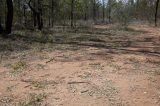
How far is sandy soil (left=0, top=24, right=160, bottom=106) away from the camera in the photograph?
7.05 m

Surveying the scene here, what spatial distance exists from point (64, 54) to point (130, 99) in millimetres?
6440

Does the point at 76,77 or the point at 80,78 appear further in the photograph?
the point at 76,77

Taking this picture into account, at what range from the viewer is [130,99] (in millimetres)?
7004

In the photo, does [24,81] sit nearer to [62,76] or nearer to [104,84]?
[62,76]

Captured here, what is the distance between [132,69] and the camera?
10.0 metres

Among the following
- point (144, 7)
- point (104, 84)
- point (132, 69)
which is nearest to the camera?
point (104, 84)

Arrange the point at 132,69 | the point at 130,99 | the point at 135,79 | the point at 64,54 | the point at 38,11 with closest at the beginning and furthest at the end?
the point at 130,99
the point at 135,79
the point at 132,69
the point at 64,54
the point at 38,11

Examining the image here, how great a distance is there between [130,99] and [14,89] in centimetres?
273

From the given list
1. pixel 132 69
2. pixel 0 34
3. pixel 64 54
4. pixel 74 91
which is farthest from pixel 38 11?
pixel 74 91

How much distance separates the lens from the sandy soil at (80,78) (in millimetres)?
7051

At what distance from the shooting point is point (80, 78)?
8.87 metres

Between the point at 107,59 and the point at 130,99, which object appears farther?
the point at 107,59

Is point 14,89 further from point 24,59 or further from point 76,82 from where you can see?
point 24,59

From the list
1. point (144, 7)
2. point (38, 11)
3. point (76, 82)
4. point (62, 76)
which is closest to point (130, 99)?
point (76, 82)
